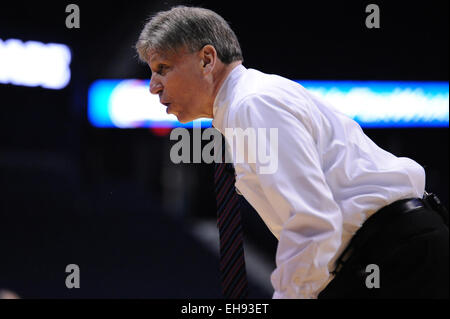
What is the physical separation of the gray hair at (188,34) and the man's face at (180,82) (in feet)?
0.08

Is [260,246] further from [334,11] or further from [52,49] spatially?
[52,49]

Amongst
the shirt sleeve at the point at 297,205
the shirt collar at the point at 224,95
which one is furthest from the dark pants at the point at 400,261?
the shirt collar at the point at 224,95

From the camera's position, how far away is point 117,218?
18.0 ft

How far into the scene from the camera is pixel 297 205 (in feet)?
3.83

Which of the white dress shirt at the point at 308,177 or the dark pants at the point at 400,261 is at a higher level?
the white dress shirt at the point at 308,177

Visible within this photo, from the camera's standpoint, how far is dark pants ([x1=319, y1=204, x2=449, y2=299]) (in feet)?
4.26

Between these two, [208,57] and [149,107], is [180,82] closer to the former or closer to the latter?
[208,57]

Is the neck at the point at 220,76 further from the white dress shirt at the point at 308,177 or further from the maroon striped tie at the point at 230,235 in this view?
the maroon striped tie at the point at 230,235

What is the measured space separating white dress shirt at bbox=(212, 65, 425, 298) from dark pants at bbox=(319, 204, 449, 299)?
0.05 meters

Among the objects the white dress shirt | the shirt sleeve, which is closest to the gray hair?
the white dress shirt

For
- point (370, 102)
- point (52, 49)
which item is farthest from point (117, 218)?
point (370, 102)

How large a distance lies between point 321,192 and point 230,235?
760 mm

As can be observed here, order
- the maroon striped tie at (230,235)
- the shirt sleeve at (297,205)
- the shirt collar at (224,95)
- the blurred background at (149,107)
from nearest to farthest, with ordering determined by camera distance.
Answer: the shirt sleeve at (297,205)
the shirt collar at (224,95)
the maroon striped tie at (230,235)
the blurred background at (149,107)

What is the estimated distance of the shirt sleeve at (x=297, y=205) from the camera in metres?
1.16
